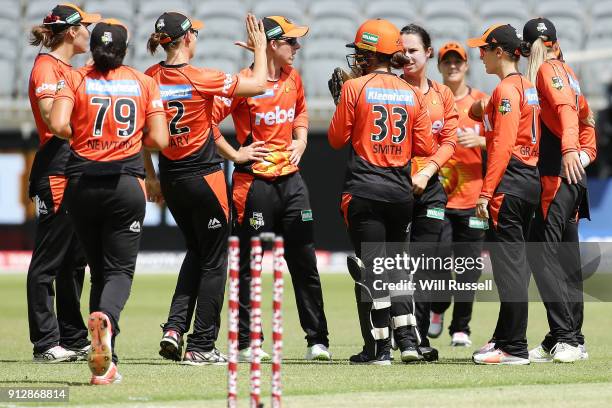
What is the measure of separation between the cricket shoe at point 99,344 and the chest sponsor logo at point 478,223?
2.95m

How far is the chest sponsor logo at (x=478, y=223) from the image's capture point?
812cm

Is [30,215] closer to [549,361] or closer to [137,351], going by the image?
[137,351]

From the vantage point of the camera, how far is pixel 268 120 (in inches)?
325

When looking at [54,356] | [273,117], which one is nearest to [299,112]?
[273,117]

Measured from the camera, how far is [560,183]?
26.7 ft

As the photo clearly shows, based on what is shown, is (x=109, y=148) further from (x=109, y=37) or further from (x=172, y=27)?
(x=172, y=27)

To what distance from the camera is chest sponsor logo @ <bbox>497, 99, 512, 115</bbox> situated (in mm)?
7777

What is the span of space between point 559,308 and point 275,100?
8.25 ft

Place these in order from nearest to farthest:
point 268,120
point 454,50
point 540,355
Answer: point 268,120, point 540,355, point 454,50

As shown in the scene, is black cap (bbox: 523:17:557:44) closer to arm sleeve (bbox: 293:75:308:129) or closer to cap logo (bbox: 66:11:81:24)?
arm sleeve (bbox: 293:75:308:129)

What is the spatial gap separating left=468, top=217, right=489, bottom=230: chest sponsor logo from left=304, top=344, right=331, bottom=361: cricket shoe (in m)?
1.46

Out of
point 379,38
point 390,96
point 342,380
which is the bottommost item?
point 342,380

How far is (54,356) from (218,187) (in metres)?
1.74

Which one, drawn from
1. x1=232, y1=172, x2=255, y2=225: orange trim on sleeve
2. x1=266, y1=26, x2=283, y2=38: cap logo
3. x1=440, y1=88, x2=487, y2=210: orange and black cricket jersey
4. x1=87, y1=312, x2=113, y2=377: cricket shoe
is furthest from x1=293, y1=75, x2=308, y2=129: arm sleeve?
x1=87, y1=312, x2=113, y2=377: cricket shoe
